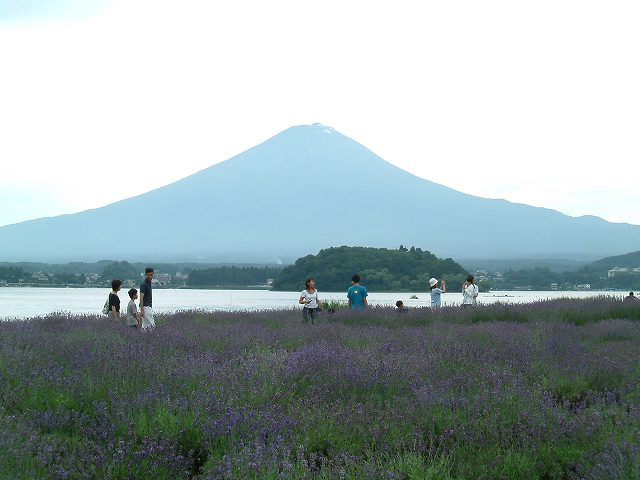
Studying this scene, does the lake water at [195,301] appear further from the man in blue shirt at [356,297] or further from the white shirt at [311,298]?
the white shirt at [311,298]

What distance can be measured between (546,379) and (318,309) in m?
8.34

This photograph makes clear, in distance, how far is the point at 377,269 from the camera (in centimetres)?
7019

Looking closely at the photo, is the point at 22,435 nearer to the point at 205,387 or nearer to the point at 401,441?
the point at 205,387

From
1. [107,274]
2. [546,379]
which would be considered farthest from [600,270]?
[546,379]

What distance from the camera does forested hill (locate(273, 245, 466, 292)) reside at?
69.9m

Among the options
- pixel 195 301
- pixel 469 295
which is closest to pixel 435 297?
pixel 469 295

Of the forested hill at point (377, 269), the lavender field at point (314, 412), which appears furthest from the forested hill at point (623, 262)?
the lavender field at point (314, 412)

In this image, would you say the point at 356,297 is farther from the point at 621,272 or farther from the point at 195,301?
the point at 621,272

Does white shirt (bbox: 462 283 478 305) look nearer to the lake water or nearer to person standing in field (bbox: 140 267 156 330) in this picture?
the lake water

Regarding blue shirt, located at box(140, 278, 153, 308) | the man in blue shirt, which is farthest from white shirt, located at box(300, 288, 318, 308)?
blue shirt, located at box(140, 278, 153, 308)

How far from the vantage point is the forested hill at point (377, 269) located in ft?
229

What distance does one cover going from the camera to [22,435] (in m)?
5.01

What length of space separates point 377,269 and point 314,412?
64526mm

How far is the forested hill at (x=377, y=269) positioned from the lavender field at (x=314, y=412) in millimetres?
59744
